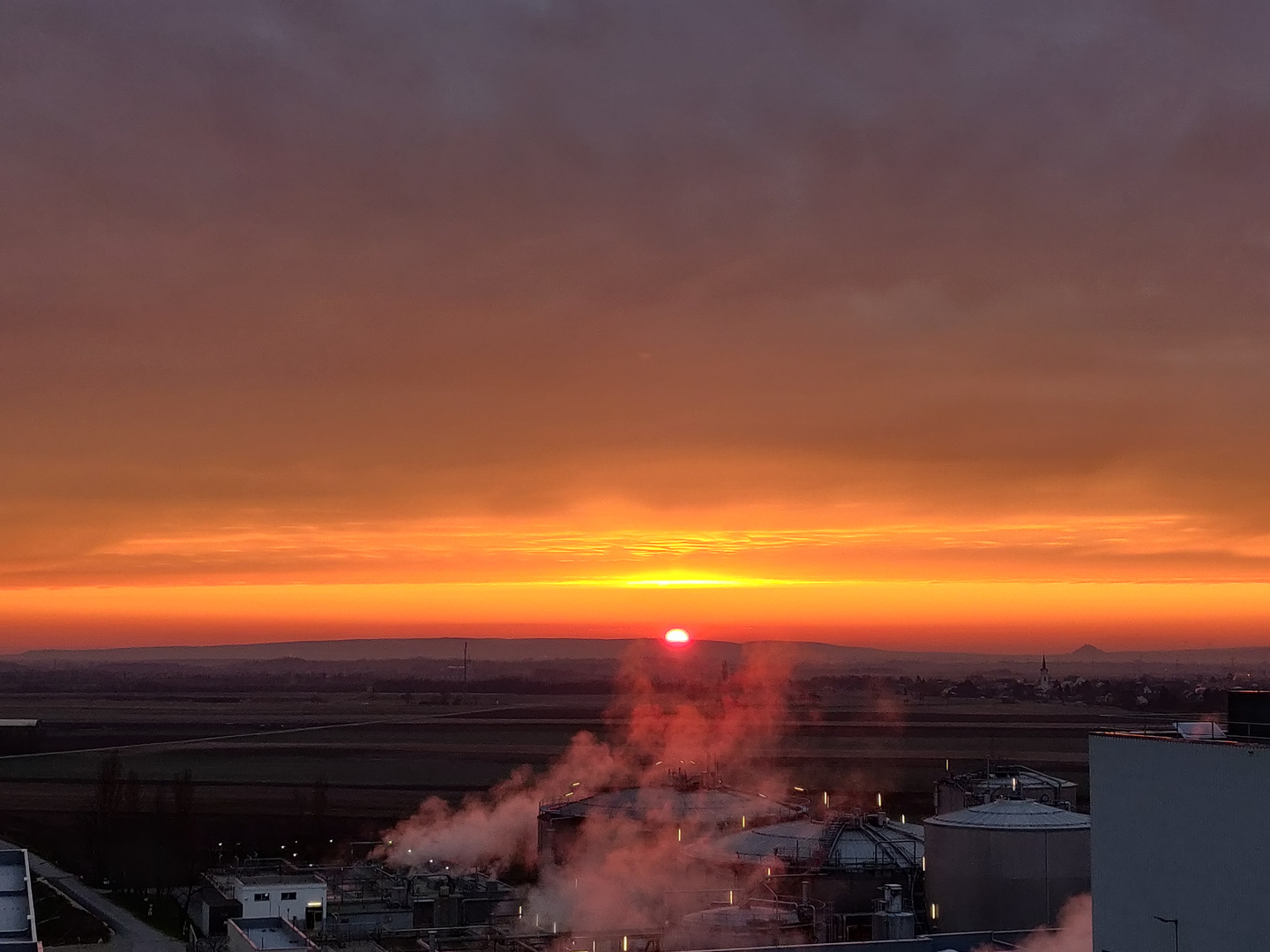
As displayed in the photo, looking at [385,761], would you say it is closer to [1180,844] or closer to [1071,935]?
A: [1071,935]

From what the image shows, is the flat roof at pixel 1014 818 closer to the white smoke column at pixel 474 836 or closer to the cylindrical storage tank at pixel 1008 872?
the cylindrical storage tank at pixel 1008 872

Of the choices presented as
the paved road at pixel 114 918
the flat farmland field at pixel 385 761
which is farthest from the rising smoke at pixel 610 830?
the paved road at pixel 114 918

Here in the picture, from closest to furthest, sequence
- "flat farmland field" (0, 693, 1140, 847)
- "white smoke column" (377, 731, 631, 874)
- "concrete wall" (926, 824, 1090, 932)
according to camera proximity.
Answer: "concrete wall" (926, 824, 1090, 932) < "white smoke column" (377, 731, 631, 874) < "flat farmland field" (0, 693, 1140, 847)

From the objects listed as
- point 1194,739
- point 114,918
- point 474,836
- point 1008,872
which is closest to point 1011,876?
point 1008,872

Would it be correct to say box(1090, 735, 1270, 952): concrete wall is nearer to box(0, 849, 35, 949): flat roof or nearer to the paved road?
box(0, 849, 35, 949): flat roof

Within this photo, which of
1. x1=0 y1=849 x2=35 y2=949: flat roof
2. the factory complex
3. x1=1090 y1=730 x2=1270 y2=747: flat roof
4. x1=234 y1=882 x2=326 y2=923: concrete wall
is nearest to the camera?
x1=1090 y1=730 x2=1270 y2=747: flat roof

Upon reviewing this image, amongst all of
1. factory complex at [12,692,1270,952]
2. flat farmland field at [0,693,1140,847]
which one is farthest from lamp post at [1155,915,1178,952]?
flat farmland field at [0,693,1140,847]

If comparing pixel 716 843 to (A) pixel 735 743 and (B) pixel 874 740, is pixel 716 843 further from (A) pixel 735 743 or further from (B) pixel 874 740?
(B) pixel 874 740
